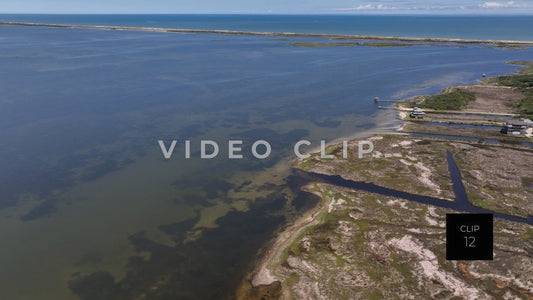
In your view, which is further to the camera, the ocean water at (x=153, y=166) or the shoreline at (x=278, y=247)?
the ocean water at (x=153, y=166)

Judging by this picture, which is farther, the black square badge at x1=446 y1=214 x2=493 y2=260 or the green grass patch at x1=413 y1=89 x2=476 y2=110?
the green grass patch at x1=413 y1=89 x2=476 y2=110

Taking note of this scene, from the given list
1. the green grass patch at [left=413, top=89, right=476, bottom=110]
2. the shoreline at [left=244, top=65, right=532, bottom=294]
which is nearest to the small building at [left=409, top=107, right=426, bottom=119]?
Answer: the green grass patch at [left=413, top=89, right=476, bottom=110]

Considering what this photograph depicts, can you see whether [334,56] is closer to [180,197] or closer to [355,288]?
[180,197]

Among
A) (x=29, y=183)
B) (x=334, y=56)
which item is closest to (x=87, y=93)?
(x=29, y=183)

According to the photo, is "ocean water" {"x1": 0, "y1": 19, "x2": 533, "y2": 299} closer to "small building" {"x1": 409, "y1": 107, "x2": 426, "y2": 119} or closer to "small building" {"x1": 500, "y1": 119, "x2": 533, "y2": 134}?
"small building" {"x1": 409, "y1": 107, "x2": 426, "y2": 119}

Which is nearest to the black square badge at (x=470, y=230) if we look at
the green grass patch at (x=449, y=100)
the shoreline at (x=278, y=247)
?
Answer: the shoreline at (x=278, y=247)

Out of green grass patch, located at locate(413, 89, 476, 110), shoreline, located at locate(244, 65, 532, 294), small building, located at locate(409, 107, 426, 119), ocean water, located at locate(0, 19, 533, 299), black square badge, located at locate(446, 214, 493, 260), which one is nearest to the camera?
black square badge, located at locate(446, 214, 493, 260)

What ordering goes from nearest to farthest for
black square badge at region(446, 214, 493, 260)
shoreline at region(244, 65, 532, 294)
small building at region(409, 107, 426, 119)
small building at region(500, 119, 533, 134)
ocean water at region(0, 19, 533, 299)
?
black square badge at region(446, 214, 493, 260)
shoreline at region(244, 65, 532, 294)
ocean water at region(0, 19, 533, 299)
small building at region(500, 119, 533, 134)
small building at region(409, 107, 426, 119)

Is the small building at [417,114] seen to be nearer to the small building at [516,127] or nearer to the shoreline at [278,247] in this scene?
the small building at [516,127]
